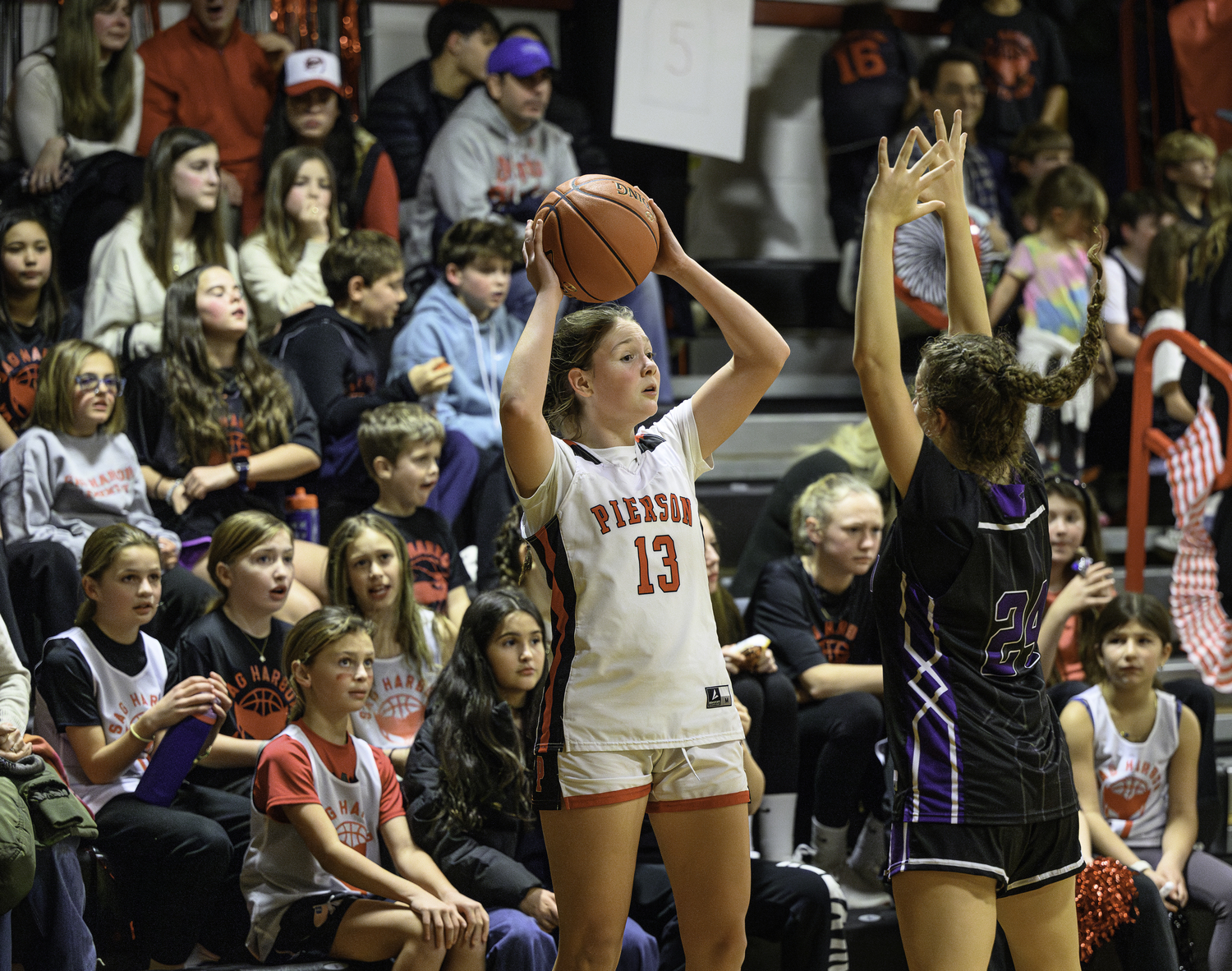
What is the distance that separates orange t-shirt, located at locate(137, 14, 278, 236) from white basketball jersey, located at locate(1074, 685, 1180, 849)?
3755 mm

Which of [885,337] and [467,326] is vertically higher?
[467,326]

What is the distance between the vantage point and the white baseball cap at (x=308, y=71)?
5.61 meters

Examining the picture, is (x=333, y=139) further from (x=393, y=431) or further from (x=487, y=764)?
(x=487, y=764)

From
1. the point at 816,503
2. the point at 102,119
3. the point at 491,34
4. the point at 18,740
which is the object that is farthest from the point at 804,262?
the point at 18,740

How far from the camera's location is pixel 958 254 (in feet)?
9.13

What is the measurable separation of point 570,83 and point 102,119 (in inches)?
98.9

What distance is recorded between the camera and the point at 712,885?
8.00 ft

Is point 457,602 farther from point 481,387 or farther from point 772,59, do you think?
point 772,59

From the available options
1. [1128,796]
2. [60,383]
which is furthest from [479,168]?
[1128,796]

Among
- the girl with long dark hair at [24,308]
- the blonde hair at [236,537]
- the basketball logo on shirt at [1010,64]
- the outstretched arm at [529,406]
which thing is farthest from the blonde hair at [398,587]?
the basketball logo on shirt at [1010,64]

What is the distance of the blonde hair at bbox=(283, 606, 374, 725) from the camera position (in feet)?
11.5

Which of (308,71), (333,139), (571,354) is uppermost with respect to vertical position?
(308,71)

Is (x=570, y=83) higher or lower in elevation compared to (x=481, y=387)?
higher

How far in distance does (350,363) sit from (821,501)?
6.15 ft
